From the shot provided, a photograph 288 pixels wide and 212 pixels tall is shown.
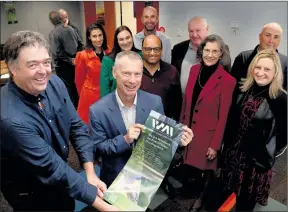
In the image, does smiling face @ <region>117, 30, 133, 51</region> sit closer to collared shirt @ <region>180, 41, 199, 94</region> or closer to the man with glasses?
the man with glasses

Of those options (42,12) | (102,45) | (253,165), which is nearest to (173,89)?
(253,165)

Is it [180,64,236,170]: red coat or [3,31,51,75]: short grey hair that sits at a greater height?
[3,31,51,75]: short grey hair

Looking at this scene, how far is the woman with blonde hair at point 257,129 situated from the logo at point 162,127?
773mm

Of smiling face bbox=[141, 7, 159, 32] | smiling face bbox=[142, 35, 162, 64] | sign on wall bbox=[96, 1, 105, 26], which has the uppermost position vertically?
sign on wall bbox=[96, 1, 105, 26]

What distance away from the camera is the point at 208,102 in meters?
1.99

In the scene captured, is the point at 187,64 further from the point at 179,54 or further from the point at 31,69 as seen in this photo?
the point at 31,69

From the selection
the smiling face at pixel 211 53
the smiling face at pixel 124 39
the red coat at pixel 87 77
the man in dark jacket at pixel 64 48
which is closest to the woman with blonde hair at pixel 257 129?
the smiling face at pixel 211 53

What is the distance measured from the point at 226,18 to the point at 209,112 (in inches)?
83.4

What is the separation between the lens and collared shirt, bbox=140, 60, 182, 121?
214cm

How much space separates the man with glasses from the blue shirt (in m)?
0.93

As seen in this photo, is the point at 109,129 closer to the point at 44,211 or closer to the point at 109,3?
the point at 44,211

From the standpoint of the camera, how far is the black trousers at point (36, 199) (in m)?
1.25

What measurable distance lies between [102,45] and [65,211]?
188 cm

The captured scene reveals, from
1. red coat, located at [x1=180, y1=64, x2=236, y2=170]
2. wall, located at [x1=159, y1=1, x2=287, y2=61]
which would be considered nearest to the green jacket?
red coat, located at [x1=180, y1=64, x2=236, y2=170]
